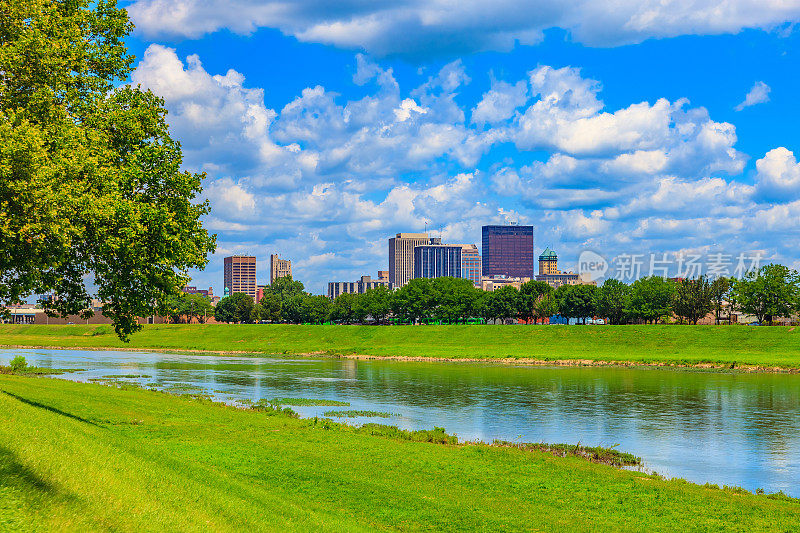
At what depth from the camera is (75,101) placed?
30250 mm

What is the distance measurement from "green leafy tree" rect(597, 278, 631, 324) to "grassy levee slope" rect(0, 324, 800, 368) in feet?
124

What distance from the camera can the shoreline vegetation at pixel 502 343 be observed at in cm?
10038

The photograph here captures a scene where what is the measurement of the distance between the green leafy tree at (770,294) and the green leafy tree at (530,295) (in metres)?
59.8

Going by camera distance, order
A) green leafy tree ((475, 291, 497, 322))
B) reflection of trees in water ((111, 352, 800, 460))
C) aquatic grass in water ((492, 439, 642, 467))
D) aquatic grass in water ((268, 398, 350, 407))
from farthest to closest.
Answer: green leafy tree ((475, 291, 497, 322)), aquatic grass in water ((268, 398, 350, 407)), reflection of trees in water ((111, 352, 800, 460)), aquatic grass in water ((492, 439, 642, 467))

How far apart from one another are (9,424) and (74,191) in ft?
32.2

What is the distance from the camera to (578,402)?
55.4 meters

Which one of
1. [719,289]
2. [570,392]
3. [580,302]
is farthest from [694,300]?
[570,392]

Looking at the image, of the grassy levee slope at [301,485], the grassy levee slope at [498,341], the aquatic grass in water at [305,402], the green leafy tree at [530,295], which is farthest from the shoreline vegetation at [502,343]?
Result: the grassy levee slope at [301,485]

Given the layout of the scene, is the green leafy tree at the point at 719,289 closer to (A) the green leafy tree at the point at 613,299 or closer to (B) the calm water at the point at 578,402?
(A) the green leafy tree at the point at 613,299

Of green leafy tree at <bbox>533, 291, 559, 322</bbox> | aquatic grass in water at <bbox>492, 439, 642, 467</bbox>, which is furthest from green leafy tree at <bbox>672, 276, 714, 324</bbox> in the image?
aquatic grass in water at <bbox>492, 439, 642, 467</bbox>

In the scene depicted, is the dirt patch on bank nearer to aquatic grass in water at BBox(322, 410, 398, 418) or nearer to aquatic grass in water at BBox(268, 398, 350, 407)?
aquatic grass in water at BBox(268, 398, 350, 407)

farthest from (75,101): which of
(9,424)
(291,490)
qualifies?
(291,490)

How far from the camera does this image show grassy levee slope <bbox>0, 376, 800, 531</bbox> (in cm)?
1386

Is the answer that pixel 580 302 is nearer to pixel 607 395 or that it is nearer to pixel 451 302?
pixel 451 302
